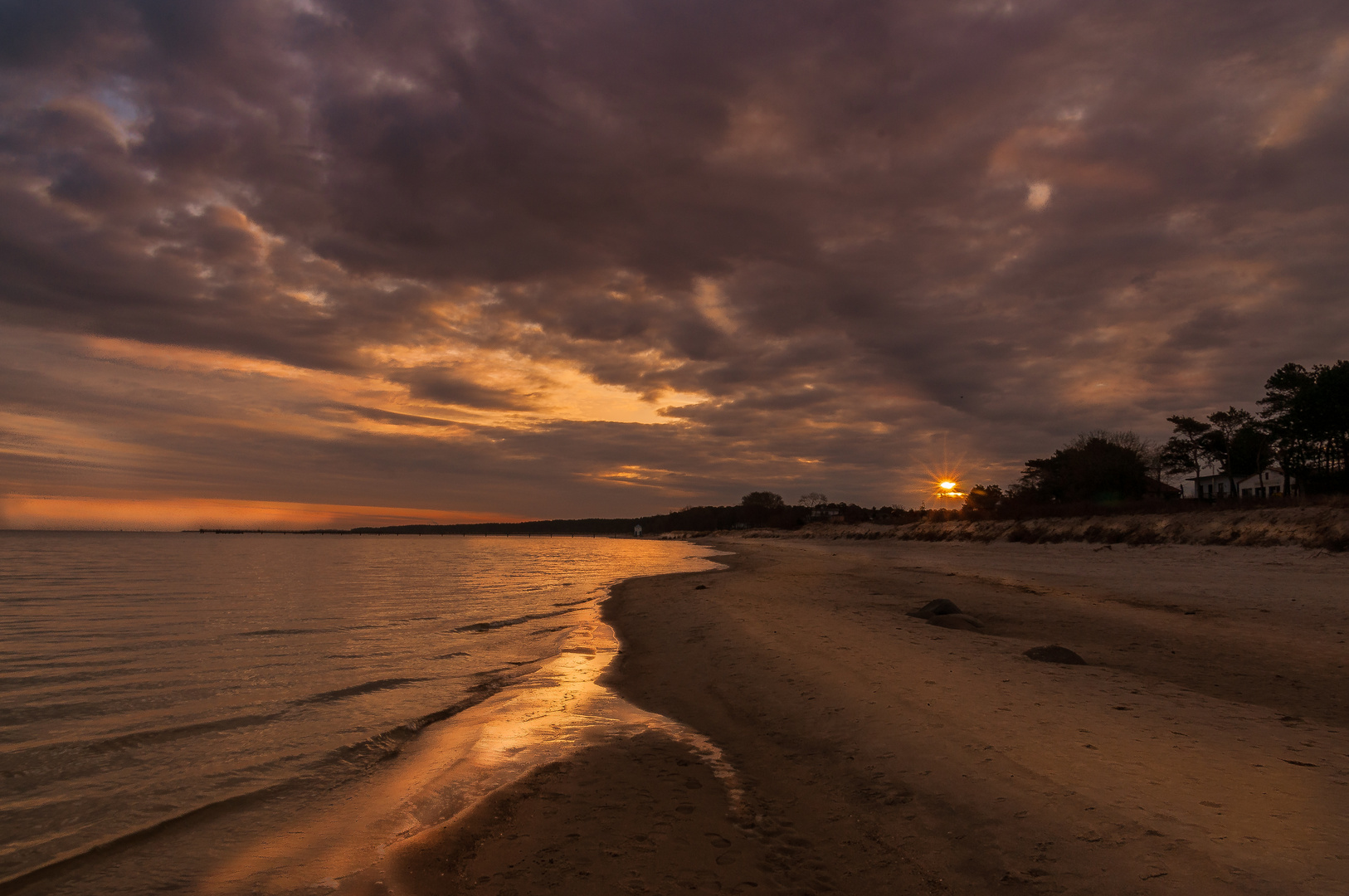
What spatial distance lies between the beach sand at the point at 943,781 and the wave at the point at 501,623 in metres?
6.50

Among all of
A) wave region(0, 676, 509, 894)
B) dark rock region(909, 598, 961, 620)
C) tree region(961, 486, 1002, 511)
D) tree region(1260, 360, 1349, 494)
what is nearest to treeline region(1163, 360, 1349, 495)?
tree region(1260, 360, 1349, 494)

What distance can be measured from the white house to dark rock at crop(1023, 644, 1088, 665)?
71.6 metres

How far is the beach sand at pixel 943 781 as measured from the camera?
4.60m

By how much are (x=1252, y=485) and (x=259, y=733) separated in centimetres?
10126

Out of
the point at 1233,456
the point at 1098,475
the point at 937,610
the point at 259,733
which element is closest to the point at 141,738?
the point at 259,733

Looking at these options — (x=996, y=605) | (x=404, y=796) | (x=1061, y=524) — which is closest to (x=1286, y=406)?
(x=1061, y=524)

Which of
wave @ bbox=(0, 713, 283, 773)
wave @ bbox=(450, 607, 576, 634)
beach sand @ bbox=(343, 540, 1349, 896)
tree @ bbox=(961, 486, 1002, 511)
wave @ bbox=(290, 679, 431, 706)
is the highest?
tree @ bbox=(961, 486, 1002, 511)

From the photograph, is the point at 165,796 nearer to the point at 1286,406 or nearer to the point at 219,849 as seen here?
the point at 219,849

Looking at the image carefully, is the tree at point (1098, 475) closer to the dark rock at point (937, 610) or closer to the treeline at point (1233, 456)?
the treeline at point (1233, 456)

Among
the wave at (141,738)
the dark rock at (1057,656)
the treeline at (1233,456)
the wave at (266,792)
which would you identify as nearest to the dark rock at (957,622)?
the dark rock at (1057,656)

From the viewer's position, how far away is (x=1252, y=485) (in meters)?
77.1

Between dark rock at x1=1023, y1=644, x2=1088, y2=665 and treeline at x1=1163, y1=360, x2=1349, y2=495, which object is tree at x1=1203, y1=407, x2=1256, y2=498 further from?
dark rock at x1=1023, y1=644, x2=1088, y2=665

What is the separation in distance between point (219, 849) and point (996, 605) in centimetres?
1964

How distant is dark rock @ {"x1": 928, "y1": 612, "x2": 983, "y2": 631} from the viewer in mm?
15219
